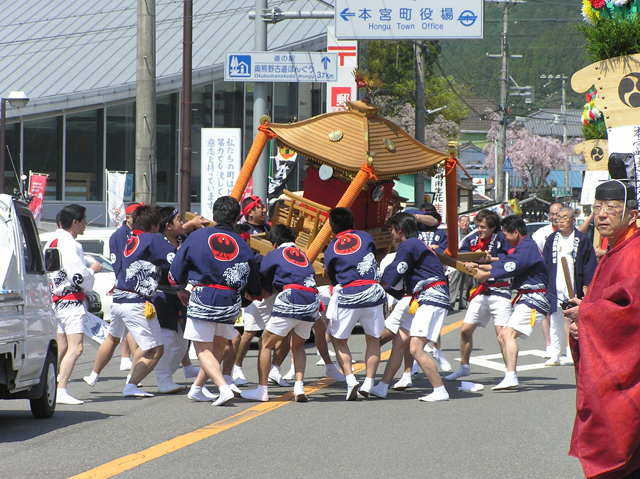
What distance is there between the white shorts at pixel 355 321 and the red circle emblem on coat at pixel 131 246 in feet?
7.11

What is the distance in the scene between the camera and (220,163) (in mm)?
17625

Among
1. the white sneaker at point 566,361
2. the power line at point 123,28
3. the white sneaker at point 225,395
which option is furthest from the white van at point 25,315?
the power line at point 123,28

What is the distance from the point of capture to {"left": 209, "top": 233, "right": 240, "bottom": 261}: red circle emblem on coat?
317 inches

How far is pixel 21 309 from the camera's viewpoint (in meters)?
6.93

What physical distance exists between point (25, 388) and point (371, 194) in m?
5.35

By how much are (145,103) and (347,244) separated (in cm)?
739

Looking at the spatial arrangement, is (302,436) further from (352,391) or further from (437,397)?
(437,397)

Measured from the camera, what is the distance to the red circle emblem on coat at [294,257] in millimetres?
8539

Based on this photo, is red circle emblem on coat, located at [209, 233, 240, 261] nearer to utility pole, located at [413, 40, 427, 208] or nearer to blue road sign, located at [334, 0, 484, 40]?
blue road sign, located at [334, 0, 484, 40]

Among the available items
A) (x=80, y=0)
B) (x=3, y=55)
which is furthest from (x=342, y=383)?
(x=80, y=0)

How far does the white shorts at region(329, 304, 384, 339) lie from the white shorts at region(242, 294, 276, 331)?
1247 mm

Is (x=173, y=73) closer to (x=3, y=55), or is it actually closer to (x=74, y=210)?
(x=3, y=55)

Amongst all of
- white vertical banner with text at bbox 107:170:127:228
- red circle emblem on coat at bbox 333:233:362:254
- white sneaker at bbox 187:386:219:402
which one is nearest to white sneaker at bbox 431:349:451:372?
red circle emblem on coat at bbox 333:233:362:254

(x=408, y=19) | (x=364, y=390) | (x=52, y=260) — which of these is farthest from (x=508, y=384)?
(x=408, y=19)
